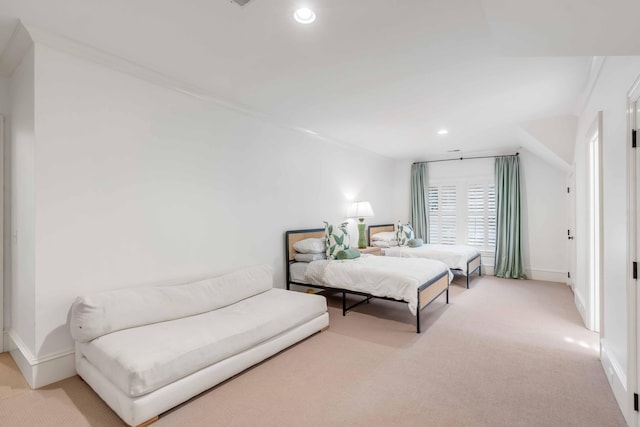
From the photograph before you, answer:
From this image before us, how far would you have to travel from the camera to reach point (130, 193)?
9.01 ft

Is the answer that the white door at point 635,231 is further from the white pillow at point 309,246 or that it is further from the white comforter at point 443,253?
the white comforter at point 443,253

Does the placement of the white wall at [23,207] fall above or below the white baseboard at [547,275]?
above

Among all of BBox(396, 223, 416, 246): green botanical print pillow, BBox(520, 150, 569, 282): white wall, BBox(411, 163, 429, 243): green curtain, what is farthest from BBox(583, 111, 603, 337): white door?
BBox(411, 163, 429, 243): green curtain

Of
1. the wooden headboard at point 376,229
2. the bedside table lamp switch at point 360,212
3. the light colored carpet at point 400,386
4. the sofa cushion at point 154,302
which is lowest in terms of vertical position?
the light colored carpet at point 400,386

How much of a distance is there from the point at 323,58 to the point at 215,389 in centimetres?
271

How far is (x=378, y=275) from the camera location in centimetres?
365

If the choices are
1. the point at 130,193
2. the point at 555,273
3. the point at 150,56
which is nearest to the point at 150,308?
the point at 130,193

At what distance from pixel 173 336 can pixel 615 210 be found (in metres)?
3.24

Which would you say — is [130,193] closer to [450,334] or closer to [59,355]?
[59,355]

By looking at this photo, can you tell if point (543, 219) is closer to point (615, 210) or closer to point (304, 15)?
point (615, 210)

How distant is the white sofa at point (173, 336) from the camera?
6.35 ft

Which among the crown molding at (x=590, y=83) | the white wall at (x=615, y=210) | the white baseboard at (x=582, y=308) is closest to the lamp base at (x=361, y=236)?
the white baseboard at (x=582, y=308)

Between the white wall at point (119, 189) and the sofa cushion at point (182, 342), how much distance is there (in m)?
0.53

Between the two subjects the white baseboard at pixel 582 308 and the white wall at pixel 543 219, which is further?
the white wall at pixel 543 219
